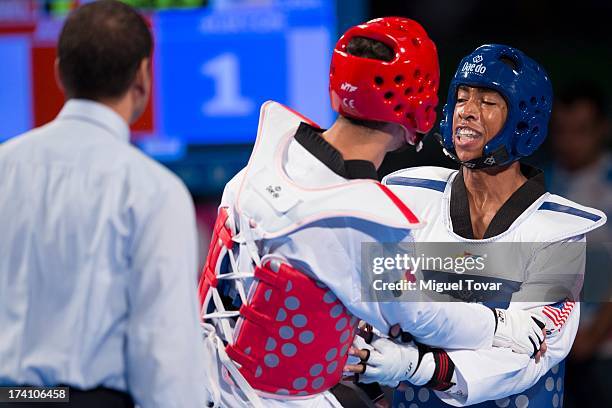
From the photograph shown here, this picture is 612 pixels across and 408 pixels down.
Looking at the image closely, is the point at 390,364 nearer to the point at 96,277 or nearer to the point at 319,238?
the point at 319,238

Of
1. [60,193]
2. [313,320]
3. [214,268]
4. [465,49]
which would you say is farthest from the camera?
[465,49]

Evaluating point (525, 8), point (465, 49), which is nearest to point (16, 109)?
point (465, 49)

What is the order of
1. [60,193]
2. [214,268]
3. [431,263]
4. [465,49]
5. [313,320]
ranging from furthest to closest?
[465,49] < [431,263] < [214,268] < [313,320] < [60,193]

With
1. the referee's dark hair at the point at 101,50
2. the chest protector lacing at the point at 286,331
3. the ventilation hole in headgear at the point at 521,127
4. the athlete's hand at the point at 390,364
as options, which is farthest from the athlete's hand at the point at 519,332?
the referee's dark hair at the point at 101,50

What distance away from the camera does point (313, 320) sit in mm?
2764

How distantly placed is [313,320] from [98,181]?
786 mm

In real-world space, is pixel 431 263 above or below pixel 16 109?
above

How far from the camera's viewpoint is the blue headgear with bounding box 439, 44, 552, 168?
3439 millimetres

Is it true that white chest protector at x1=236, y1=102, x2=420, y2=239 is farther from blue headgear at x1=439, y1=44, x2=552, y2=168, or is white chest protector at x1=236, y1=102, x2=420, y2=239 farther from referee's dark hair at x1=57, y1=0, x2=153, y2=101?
blue headgear at x1=439, y1=44, x2=552, y2=168

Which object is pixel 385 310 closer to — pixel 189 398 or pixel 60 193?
pixel 189 398

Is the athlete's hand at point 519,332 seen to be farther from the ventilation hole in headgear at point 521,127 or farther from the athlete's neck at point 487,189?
the ventilation hole in headgear at point 521,127

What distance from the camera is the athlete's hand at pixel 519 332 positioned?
314 centimetres

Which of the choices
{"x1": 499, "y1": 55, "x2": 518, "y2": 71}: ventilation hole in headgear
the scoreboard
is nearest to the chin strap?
{"x1": 499, "y1": 55, "x2": 518, "y2": 71}: ventilation hole in headgear

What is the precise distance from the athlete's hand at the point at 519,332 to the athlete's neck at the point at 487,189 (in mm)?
395
